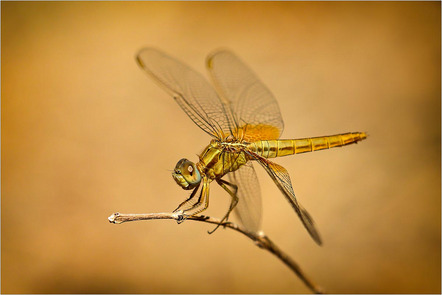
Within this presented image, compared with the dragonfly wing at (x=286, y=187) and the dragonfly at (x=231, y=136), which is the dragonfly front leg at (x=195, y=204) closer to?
the dragonfly at (x=231, y=136)

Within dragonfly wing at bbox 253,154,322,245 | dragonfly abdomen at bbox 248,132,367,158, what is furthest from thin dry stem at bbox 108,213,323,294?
dragonfly abdomen at bbox 248,132,367,158

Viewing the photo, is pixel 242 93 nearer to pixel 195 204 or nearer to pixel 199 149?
pixel 195 204

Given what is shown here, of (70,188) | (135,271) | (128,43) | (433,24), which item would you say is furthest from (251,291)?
(433,24)

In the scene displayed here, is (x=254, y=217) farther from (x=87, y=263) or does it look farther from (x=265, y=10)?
(x=265, y=10)

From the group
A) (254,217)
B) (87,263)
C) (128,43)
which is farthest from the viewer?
(128,43)

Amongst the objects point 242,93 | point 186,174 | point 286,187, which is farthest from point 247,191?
point 242,93

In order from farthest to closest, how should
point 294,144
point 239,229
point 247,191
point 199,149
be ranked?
point 199,149 < point 294,144 < point 247,191 < point 239,229
